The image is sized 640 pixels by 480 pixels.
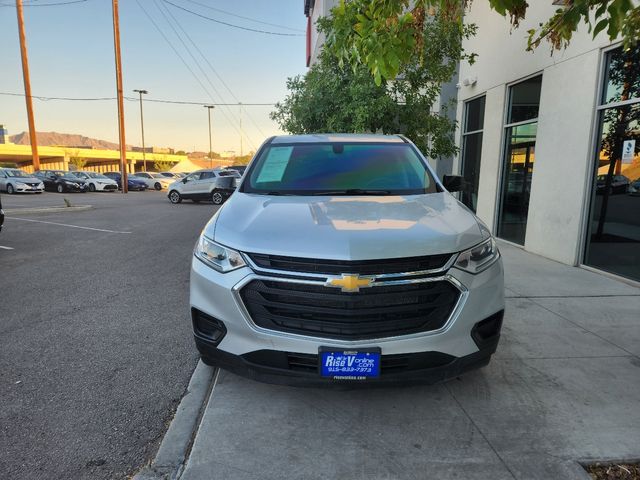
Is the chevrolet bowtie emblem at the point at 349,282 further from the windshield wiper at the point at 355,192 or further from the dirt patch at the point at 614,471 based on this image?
the dirt patch at the point at 614,471

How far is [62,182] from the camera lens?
30.1 metres

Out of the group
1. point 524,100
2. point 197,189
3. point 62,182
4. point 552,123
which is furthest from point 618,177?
point 62,182

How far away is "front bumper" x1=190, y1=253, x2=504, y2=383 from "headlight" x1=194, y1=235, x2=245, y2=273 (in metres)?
0.04

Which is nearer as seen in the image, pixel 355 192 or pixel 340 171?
pixel 355 192

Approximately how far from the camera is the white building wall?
273 inches

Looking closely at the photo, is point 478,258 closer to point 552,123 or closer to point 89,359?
point 89,359

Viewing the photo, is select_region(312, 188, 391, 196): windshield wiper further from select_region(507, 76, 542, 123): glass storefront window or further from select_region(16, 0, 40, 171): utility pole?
select_region(16, 0, 40, 171): utility pole

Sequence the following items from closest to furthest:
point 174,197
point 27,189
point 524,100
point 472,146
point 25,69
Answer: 1. point 524,100
2. point 472,146
3. point 174,197
4. point 27,189
5. point 25,69

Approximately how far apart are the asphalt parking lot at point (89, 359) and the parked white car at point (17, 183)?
21.7 meters

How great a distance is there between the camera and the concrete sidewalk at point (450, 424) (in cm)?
238

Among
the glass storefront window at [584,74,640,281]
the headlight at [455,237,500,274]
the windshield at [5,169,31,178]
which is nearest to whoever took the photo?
the headlight at [455,237,500,274]

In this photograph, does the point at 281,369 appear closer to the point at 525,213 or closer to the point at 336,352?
the point at 336,352

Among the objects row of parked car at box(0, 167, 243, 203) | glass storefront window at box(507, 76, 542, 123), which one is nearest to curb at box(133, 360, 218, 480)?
glass storefront window at box(507, 76, 542, 123)

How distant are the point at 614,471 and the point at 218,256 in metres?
2.47
